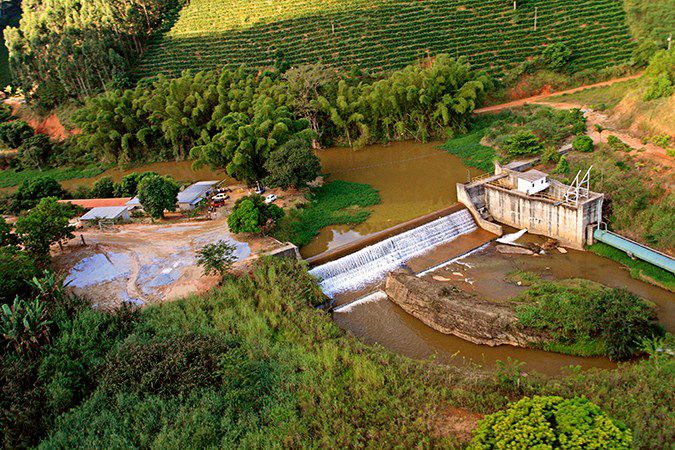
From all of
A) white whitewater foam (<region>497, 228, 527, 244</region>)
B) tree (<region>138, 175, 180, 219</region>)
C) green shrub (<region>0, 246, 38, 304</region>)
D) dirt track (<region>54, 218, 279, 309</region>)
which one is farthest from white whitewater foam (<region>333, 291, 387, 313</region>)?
tree (<region>138, 175, 180, 219</region>)

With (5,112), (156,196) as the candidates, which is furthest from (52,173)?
(156,196)

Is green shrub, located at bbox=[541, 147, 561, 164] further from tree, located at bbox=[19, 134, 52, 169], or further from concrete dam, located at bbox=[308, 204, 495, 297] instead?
tree, located at bbox=[19, 134, 52, 169]

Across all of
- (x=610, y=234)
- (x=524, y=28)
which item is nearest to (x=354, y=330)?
(x=610, y=234)

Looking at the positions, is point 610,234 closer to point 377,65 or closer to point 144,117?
point 377,65

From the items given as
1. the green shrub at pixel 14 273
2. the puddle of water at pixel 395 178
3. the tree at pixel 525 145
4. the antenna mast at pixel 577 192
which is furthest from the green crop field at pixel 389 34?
the green shrub at pixel 14 273

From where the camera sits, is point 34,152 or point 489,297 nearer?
point 489,297

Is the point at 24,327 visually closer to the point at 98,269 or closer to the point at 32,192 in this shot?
the point at 98,269

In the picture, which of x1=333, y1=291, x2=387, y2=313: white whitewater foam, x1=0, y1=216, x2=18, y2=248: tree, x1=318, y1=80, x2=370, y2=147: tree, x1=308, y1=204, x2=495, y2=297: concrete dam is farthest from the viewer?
x1=318, y1=80, x2=370, y2=147: tree
